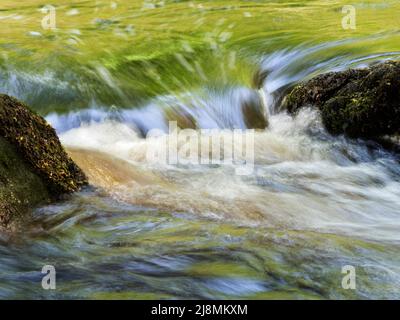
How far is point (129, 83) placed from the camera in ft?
32.1

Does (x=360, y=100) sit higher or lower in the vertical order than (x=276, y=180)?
higher

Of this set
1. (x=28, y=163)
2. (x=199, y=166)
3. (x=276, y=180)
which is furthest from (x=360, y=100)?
(x=28, y=163)

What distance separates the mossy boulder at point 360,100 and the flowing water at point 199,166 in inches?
7.4

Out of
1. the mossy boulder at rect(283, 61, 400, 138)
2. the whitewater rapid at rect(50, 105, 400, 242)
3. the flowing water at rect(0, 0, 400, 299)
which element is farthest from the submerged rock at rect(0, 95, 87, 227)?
the mossy boulder at rect(283, 61, 400, 138)

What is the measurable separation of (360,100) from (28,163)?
4.22 m

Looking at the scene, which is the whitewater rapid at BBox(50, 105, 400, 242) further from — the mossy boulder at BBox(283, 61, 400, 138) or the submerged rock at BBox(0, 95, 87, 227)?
the submerged rock at BBox(0, 95, 87, 227)

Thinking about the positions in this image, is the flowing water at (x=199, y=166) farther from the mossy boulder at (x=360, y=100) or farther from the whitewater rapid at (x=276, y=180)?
the mossy boulder at (x=360, y=100)

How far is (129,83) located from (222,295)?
19.7 ft

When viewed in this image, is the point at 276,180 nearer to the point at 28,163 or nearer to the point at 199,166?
the point at 199,166

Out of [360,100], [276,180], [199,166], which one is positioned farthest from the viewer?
[360,100]

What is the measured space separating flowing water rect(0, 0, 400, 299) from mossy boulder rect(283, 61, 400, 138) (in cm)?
19

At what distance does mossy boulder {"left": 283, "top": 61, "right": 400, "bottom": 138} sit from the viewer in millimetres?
7801

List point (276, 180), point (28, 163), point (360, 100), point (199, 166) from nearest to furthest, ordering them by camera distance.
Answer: point (28, 163), point (276, 180), point (199, 166), point (360, 100)

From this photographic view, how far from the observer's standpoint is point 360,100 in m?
8.05
